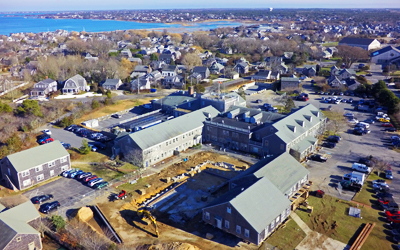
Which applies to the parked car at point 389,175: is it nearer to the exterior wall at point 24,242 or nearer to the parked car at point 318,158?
the parked car at point 318,158

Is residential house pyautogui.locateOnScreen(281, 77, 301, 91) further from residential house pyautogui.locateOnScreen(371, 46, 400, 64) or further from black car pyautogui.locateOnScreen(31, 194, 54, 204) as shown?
black car pyautogui.locateOnScreen(31, 194, 54, 204)

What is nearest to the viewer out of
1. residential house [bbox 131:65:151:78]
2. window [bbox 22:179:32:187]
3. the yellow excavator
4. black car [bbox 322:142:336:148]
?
the yellow excavator

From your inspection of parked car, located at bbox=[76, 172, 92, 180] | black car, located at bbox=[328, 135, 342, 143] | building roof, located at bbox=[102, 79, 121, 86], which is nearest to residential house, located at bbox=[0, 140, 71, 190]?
parked car, located at bbox=[76, 172, 92, 180]

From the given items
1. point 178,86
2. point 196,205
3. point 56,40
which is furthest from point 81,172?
point 56,40

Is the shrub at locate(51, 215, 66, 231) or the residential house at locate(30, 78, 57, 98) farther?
the residential house at locate(30, 78, 57, 98)

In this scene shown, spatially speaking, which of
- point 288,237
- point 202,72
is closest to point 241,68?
point 202,72

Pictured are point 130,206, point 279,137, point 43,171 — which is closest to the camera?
point 130,206

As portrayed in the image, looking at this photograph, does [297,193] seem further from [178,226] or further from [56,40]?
[56,40]
